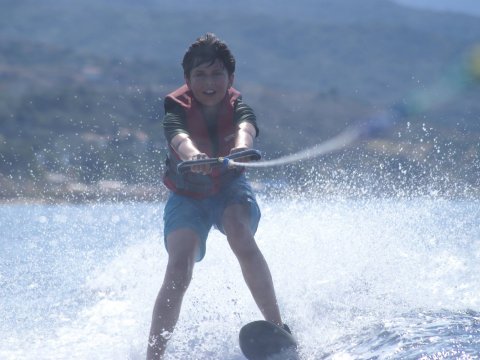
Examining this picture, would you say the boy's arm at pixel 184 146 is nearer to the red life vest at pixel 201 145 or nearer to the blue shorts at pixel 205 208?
the red life vest at pixel 201 145

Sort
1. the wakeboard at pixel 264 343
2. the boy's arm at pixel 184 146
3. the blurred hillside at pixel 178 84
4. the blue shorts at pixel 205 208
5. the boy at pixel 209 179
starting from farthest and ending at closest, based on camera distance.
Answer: the blurred hillside at pixel 178 84 → the blue shorts at pixel 205 208 → the boy at pixel 209 179 → the boy's arm at pixel 184 146 → the wakeboard at pixel 264 343

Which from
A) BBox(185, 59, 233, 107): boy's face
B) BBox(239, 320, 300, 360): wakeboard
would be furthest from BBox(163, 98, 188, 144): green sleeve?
BBox(239, 320, 300, 360): wakeboard

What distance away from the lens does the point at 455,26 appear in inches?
6934

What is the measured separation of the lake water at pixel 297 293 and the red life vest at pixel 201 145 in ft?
1.88

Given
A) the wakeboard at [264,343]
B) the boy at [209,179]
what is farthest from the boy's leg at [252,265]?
the wakeboard at [264,343]

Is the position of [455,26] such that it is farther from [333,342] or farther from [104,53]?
[333,342]

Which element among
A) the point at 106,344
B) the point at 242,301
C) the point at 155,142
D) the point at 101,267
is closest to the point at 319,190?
the point at 101,267

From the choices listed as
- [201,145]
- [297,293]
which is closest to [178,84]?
[297,293]

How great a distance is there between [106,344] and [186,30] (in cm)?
17284

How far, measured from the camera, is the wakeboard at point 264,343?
385cm

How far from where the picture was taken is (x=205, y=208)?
4363 mm

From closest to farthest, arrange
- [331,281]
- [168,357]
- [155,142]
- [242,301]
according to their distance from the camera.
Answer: [168,357] < [242,301] < [331,281] < [155,142]

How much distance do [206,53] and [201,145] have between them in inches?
17.9

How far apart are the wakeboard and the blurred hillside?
114cm
